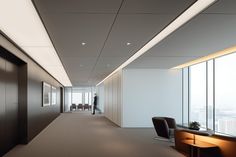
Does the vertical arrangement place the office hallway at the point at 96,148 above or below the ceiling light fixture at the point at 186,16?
below

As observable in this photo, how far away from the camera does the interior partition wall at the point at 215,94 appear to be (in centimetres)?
805

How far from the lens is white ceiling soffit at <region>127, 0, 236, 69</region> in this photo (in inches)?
159

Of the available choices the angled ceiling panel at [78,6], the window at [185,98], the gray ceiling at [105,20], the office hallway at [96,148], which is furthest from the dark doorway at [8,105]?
the window at [185,98]

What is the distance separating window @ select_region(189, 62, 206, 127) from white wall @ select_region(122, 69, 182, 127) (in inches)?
24.7

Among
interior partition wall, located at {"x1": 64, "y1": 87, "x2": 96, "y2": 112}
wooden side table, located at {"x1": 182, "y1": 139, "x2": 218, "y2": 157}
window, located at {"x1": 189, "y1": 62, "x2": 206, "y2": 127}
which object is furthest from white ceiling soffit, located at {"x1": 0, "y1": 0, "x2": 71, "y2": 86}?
interior partition wall, located at {"x1": 64, "y1": 87, "x2": 96, "y2": 112}

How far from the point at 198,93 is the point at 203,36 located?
5221 millimetres

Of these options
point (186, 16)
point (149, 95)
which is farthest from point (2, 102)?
point (149, 95)

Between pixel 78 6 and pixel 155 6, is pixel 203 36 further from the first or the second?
pixel 78 6

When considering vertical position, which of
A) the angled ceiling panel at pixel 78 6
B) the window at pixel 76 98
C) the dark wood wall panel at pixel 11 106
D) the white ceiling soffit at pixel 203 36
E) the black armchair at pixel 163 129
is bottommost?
the window at pixel 76 98

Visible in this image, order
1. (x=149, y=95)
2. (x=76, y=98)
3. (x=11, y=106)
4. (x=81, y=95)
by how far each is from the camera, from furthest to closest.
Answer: (x=81, y=95), (x=76, y=98), (x=149, y=95), (x=11, y=106)

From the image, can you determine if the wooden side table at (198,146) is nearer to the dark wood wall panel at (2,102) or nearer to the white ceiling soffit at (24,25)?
the white ceiling soffit at (24,25)

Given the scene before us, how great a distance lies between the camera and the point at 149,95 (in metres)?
11.4

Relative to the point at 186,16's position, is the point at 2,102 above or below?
below

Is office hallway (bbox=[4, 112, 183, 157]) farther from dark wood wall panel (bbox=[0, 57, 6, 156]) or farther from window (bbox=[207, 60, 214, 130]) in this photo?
window (bbox=[207, 60, 214, 130])
